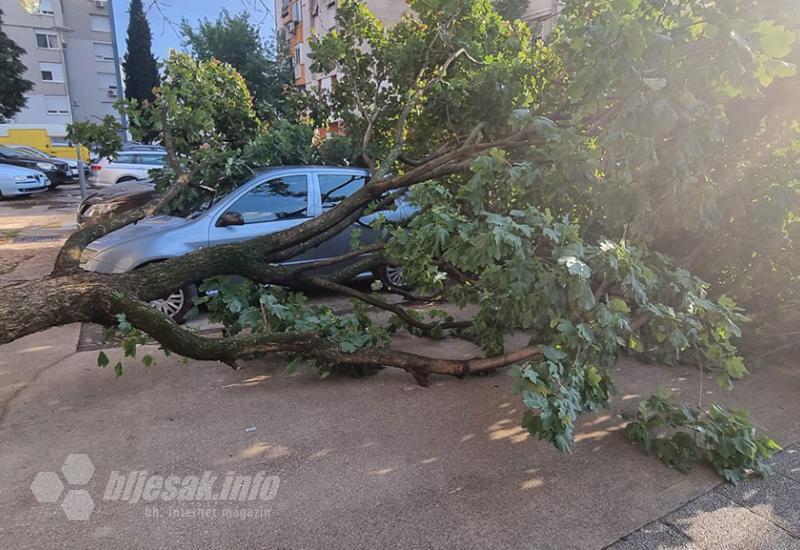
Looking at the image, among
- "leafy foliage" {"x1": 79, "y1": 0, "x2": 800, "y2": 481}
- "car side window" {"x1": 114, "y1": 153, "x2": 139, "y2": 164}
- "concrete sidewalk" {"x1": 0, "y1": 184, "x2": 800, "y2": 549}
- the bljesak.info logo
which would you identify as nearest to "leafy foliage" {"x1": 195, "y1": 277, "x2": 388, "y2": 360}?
"leafy foliage" {"x1": 79, "y1": 0, "x2": 800, "y2": 481}

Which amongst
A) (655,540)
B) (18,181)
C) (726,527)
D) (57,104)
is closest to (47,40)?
(57,104)

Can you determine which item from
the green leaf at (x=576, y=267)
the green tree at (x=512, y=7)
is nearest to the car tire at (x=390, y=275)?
the green leaf at (x=576, y=267)

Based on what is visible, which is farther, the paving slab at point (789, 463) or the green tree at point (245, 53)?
the green tree at point (245, 53)

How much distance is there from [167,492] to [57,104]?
1815 inches

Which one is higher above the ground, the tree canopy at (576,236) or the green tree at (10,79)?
the green tree at (10,79)

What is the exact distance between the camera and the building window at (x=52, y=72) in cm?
3947

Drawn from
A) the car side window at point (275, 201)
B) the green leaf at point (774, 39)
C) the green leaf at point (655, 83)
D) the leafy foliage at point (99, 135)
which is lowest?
the car side window at point (275, 201)

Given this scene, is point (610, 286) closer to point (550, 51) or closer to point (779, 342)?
point (779, 342)

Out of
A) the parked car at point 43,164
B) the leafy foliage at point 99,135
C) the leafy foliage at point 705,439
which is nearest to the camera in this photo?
the leafy foliage at point 705,439

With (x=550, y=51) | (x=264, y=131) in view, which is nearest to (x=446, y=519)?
(x=550, y=51)

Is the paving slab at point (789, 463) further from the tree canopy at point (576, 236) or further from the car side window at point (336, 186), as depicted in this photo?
the car side window at point (336, 186)

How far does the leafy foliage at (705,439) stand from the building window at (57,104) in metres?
46.9

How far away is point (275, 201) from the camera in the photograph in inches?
240

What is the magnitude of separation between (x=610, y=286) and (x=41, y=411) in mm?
3844
